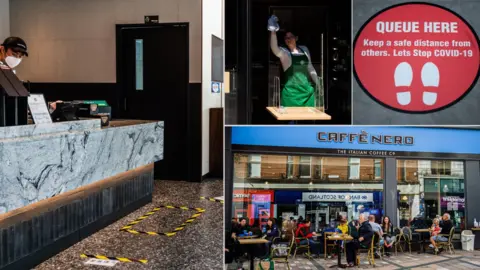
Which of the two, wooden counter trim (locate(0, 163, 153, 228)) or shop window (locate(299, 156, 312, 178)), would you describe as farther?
wooden counter trim (locate(0, 163, 153, 228))

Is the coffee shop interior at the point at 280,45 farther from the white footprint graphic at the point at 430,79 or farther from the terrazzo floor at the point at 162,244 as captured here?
the terrazzo floor at the point at 162,244

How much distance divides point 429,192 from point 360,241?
25cm

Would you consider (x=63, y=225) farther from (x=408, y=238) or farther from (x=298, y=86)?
(x=408, y=238)

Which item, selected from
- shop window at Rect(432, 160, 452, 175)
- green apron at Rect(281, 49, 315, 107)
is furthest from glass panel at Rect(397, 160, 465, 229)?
green apron at Rect(281, 49, 315, 107)

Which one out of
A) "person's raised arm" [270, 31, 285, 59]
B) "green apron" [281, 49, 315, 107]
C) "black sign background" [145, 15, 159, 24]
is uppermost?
"black sign background" [145, 15, 159, 24]

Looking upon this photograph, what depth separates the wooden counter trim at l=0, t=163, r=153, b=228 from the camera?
3.30 metres

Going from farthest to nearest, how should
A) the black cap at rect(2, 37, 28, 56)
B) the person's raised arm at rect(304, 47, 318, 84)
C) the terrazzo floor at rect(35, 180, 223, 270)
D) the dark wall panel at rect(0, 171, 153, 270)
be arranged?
1. the black cap at rect(2, 37, 28, 56)
2. the terrazzo floor at rect(35, 180, 223, 270)
3. the dark wall panel at rect(0, 171, 153, 270)
4. the person's raised arm at rect(304, 47, 318, 84)

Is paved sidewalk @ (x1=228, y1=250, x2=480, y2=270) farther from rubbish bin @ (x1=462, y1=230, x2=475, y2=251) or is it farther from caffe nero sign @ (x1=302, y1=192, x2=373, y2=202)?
caffe nero sign @ (x1=302, y1=192, x2=373, y2=202)

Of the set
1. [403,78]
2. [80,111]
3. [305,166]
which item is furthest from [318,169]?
[80,111]

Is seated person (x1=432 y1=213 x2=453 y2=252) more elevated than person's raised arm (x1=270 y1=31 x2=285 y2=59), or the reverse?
person's raised arm (x1=270 y1=31 x2=285 y2=59)

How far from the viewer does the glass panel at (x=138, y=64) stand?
741 centimetres

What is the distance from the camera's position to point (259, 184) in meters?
1.54

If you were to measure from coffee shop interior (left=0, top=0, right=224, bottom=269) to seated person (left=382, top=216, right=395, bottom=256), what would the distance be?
0.69 metres

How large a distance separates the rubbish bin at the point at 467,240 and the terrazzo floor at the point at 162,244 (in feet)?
7.39
